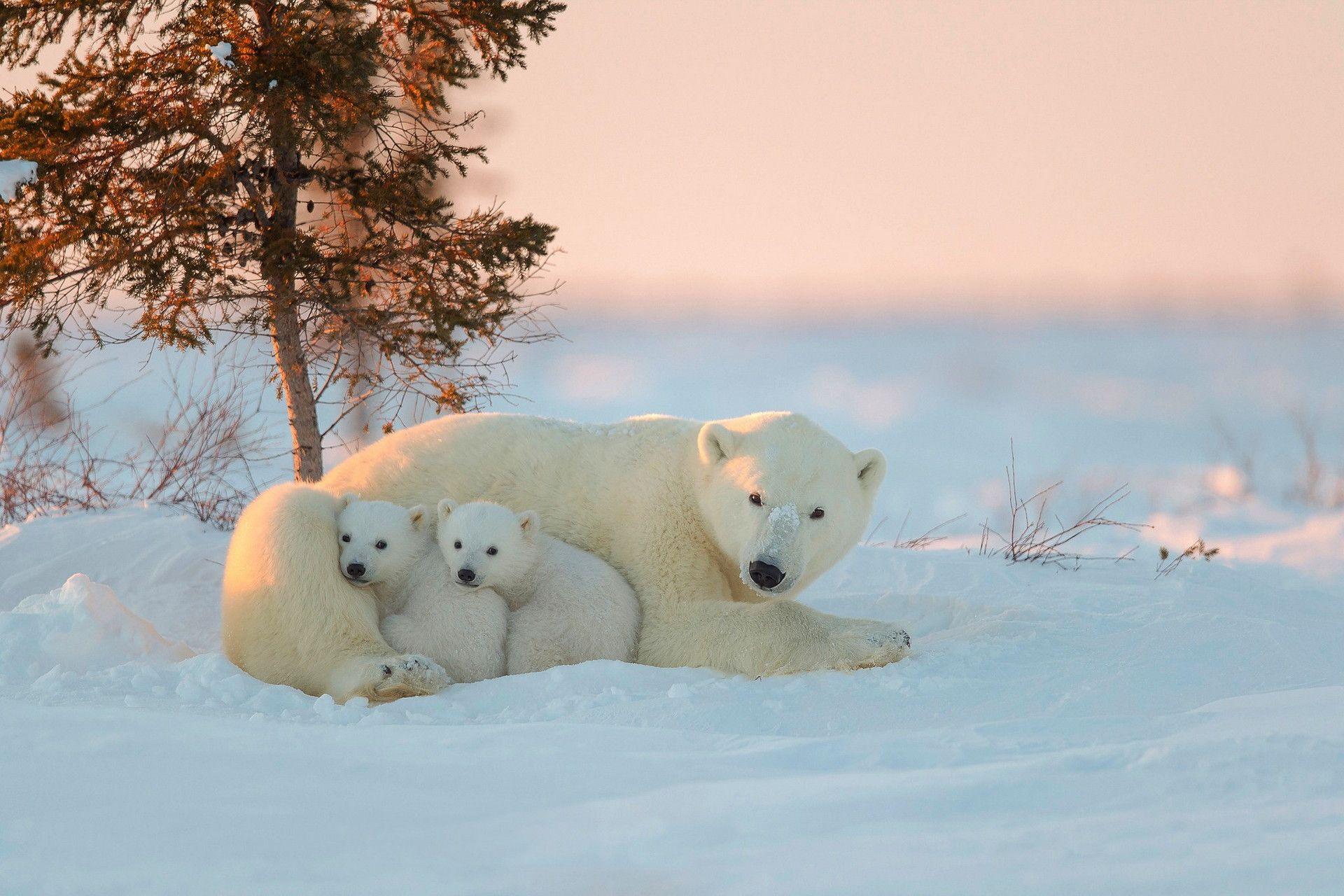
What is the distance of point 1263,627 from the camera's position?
4.59 m

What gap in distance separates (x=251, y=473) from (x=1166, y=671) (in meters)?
6.27

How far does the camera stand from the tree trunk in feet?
20.4

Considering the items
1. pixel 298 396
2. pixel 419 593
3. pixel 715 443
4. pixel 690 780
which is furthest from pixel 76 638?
pixel 690 780

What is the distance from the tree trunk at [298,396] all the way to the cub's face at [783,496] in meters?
2.92

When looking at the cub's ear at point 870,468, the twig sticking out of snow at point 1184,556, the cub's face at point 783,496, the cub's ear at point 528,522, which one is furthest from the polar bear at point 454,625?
the twig sticking out of snow at point 1184,556

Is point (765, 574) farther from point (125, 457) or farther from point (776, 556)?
point (125, 457)

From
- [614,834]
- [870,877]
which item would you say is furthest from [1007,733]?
[614,834]

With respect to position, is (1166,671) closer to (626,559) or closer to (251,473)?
(626,559)

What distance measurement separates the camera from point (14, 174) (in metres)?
5.44

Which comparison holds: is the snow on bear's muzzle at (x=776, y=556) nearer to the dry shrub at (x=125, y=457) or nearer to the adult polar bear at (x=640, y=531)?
the adult polar bear at (x=640, y=531)

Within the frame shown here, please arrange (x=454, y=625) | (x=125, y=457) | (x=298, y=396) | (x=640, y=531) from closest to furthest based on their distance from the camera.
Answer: (x=454, y=625), (x=640, y=531), (x=298, y=396), (x=125, y=457)

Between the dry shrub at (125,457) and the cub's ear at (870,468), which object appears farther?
the dry shrub at (125,457)

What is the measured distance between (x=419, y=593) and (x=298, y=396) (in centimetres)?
249

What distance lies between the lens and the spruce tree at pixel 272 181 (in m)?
5.46
